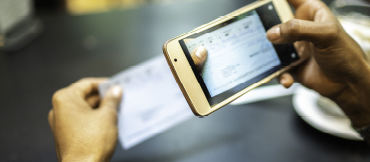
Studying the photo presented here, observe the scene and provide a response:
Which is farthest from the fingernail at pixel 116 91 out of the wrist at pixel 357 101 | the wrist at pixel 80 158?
the wrist at pixel 357 101

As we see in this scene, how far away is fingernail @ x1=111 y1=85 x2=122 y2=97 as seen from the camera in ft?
1.57

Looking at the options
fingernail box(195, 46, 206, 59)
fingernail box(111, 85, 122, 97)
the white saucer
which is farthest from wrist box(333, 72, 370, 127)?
fingernail box(111, 85, 122, 97)

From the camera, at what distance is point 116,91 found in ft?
1.57

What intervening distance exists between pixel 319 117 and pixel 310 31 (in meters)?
0.18

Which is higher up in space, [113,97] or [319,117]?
[113,97]

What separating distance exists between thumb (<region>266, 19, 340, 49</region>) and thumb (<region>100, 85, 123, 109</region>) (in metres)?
0.29

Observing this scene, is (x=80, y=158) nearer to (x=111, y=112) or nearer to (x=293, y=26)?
(x=111, y=112)

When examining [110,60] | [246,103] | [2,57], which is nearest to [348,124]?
[246,103]

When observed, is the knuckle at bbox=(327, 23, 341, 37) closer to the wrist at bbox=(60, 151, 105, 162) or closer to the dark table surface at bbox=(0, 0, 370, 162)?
the dark table surface at bbox=(0, 0, 370, 162)

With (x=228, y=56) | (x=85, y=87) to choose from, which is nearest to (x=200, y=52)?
(x=228, y=56)

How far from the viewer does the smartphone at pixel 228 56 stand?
1.11 ft

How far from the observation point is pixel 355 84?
40cm

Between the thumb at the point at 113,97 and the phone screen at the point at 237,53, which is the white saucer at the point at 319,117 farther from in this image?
the thumb at the point at 113,97

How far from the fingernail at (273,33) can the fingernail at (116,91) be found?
28cm
